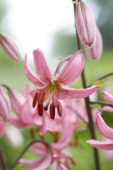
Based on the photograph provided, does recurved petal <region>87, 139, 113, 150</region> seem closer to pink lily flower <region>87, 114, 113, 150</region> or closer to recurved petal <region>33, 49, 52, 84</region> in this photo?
pink lily flower <region>87, 114, 113, 150</region>

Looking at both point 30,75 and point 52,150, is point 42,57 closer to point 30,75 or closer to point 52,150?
point 30,75

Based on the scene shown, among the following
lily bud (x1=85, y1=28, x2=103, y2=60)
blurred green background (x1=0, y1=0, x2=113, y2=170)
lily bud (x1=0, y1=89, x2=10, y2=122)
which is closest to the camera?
lily bud (x1=0, y1=89, x2=10, y2=122)

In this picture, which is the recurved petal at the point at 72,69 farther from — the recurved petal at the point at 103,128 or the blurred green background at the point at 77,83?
the blurred green background at the point at 77,83

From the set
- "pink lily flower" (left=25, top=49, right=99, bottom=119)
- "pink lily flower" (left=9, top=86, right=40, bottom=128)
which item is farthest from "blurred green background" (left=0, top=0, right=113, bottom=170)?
"pink lily flower" (left=25, top=49, right=99, bottom=119)

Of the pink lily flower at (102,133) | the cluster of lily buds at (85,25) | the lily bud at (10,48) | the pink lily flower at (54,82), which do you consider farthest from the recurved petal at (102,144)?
the lily bud at (10,48)

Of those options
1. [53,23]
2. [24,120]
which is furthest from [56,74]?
[53,23]

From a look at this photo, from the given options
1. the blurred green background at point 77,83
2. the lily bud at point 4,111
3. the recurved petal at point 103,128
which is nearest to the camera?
the recurved petal at point 103,128
